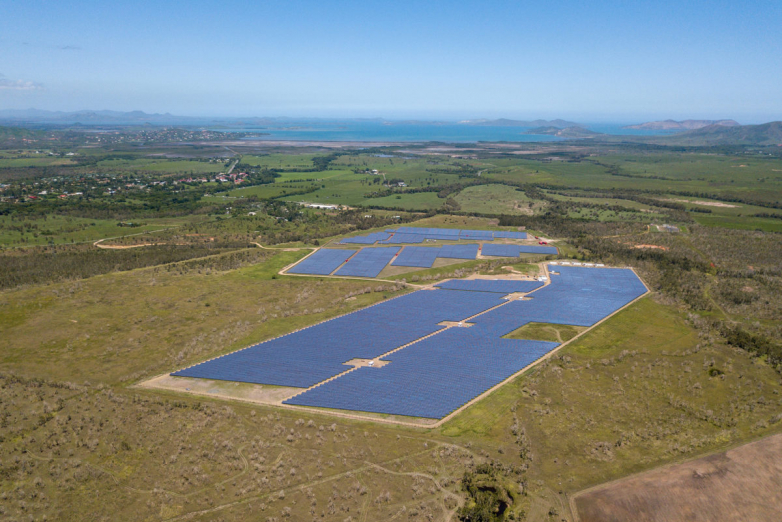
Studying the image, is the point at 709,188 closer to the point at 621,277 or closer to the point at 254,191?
the point at 621,277

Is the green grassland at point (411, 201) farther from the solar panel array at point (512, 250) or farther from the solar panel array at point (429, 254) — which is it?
the solar panel array at point (512, 250)

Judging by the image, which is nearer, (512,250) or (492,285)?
(492,285)

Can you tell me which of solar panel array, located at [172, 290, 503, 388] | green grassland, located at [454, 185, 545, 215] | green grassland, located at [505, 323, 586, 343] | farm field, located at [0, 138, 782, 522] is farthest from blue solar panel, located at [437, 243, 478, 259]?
green grassland, located at [454, 185, 545, 215]

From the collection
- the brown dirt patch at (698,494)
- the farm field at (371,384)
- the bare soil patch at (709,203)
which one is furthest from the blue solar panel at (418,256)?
the bare soil patch at (709,203)

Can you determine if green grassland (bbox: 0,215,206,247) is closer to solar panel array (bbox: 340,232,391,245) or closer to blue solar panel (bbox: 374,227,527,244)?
solar panel array (bbox: 340,232,391,245)

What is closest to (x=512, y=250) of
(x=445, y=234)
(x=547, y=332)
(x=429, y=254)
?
(x=429, y=254)

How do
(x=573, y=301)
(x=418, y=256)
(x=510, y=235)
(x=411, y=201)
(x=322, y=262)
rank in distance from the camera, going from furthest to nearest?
(x=411, y=201) → (x=510, y=235) → (x=418, y=256) → (x=322, y=262) → (x=573, y=301)

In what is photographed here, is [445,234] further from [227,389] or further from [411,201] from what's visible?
[227,389]

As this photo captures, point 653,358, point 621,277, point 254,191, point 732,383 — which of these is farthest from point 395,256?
point 254,191
